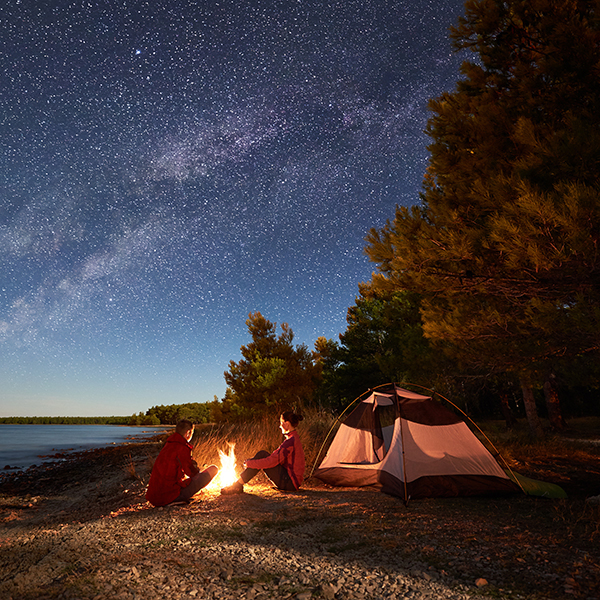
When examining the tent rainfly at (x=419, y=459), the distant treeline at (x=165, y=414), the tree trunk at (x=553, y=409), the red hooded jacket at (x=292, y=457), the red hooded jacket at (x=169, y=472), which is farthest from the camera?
the distant treeline at (x=165, y=414)

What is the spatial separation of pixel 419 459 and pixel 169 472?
3922 millimetres

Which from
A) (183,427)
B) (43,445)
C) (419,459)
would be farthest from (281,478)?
(43,445)

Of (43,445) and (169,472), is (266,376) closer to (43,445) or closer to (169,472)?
(169,472)

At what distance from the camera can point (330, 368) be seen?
2695 cm

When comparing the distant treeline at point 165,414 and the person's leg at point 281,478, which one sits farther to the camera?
the distant treeline at point 165,414

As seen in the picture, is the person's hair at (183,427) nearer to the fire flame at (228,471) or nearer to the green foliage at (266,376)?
the fire flame at (228,471)

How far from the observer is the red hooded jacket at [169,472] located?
5473 mm

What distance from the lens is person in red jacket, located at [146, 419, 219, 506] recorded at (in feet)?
18.0

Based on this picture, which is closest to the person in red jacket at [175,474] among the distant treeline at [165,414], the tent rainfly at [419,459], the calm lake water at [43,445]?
the tent rainfly at [419,459]

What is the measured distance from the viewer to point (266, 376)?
23.4 meters

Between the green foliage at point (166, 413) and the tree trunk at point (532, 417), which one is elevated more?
the tree trunk at point (532, 417)

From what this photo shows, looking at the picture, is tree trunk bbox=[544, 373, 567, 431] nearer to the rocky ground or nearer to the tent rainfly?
the tent rainfly

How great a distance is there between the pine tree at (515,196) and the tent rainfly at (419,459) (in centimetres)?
193

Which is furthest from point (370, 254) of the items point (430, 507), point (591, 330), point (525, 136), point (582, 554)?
point (582, 554)
